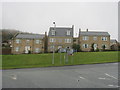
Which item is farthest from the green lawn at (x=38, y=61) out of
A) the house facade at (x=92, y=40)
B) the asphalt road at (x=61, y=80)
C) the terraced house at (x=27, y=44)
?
the house facade at (x=92, y=40)

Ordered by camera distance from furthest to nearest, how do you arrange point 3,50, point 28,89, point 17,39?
1. point 17,39
2. point 3,50
3. point 28,89

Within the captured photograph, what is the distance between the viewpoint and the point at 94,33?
53.0 m

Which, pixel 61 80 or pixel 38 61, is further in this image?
pixel 38 61

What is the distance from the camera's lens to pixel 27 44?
5000 centimetres

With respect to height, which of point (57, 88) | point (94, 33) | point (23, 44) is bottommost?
point (57, 88)

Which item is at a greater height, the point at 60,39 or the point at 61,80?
the point at 60,39

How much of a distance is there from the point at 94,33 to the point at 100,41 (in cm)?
361

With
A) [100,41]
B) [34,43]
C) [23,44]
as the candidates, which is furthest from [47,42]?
[100,41]

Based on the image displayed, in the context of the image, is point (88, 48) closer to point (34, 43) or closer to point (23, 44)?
point (34, 43)

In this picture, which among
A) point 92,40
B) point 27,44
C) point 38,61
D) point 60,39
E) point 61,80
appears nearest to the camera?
point 61,80

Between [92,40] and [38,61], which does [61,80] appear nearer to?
[38,61]

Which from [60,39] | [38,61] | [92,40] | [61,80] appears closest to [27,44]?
[60,39]

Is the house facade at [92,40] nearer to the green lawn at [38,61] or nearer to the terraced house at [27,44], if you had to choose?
the terraced house at [27,44]

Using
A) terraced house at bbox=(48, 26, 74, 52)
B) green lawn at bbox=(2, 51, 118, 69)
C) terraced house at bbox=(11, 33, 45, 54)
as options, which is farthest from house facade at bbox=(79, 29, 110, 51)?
green lawn at bbox=(2, 51, 118, 69)
